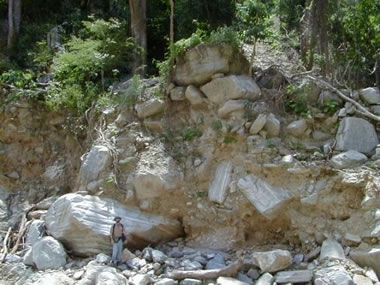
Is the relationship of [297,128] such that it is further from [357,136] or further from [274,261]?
[274,261]

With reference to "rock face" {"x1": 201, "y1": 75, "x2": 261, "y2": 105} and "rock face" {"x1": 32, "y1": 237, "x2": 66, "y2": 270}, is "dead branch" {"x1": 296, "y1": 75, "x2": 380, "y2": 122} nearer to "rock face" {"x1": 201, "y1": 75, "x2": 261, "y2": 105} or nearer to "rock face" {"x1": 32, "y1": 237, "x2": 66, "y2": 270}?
"rock face" {"x1": 201, "y1": 75, "x2": 261, "y2": 105}

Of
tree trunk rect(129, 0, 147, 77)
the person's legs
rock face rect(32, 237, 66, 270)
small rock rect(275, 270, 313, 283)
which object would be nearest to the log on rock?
small rock rect(275, 270, 313, 283)

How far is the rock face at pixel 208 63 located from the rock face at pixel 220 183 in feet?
5.66

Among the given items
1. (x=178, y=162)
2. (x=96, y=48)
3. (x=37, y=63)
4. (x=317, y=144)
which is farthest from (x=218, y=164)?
(x=37, y=63)

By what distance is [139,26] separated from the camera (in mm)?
10328

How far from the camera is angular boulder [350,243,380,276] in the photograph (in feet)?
19.0

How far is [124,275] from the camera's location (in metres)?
6.19

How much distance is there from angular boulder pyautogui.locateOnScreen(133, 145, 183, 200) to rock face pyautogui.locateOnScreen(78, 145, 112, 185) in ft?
2.08

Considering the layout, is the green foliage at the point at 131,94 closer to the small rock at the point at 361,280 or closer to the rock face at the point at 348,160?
the rock face at the point at 348,160

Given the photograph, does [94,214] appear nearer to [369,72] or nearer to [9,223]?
[9,223]

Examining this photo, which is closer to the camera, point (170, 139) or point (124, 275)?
point (124, 275)

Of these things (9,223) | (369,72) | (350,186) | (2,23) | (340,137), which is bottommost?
(9,223)

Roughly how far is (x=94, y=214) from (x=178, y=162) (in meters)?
1.69

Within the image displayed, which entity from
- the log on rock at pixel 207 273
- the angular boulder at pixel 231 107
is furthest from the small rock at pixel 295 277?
the angular boulder at pixel 231 107
